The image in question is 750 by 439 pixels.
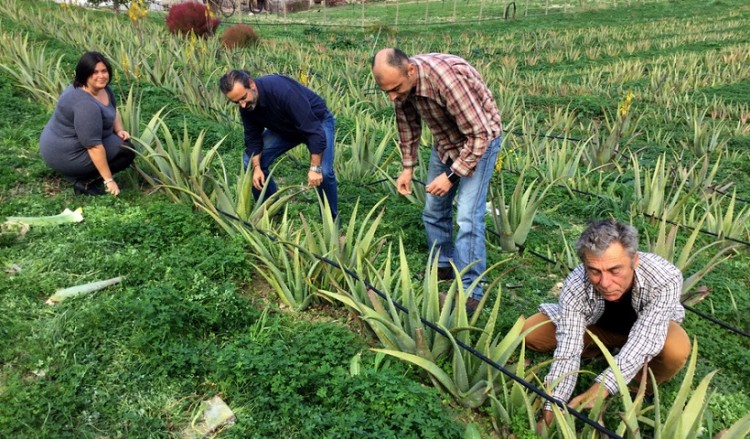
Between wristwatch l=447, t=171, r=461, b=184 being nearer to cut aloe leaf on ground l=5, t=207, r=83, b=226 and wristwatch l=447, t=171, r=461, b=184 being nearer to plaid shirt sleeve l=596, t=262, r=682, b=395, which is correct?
plaid shirt sleeve l=596, t=262, r=682, b=395

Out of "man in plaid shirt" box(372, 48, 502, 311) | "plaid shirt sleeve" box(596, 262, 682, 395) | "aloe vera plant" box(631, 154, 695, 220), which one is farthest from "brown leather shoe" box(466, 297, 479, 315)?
"aloe vera plant" box(631, 154, 695, 220)

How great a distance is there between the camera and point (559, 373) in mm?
2084

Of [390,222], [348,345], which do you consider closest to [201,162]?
[390,222]

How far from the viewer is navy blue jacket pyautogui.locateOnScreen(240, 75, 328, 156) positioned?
3109 mm

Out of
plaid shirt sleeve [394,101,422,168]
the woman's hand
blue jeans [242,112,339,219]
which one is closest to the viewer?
plaid shirt sleeve [394,101,422,168]

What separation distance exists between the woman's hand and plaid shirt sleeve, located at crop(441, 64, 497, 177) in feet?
8.12

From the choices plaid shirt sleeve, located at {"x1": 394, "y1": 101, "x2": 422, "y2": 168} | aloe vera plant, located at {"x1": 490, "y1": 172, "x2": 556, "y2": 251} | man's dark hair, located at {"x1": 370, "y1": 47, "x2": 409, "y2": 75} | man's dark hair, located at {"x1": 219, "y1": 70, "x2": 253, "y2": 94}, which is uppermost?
man's dark hair, located at {"x1": 370, "y1": 47, "x2": 409, "y2": 75}

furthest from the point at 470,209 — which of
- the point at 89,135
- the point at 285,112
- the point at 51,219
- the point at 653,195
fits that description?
the point at 51,219

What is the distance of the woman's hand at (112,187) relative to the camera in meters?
3.62

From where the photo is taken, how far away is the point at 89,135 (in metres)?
3.36

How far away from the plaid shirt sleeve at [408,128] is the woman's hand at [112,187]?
82.4 inches

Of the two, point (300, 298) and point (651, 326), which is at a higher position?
point (651, 326)

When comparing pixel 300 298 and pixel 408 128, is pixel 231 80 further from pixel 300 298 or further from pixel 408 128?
pixel 300 298

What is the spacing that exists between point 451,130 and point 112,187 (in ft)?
8.05
